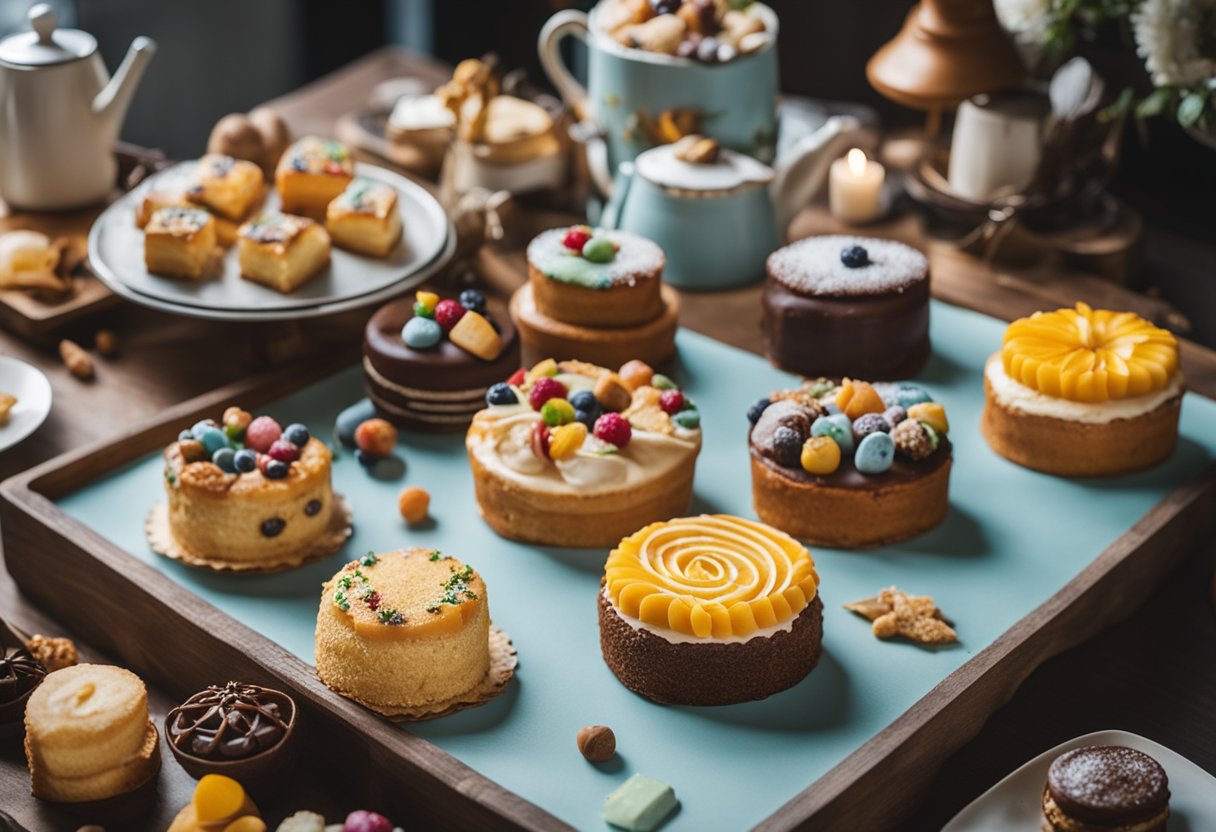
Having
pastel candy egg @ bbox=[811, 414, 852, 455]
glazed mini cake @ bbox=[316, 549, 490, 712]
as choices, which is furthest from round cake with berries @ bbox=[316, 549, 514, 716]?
pastel candy egg @ bbox=[811, 414, 852, 455]

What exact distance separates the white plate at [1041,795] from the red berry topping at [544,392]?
928mm

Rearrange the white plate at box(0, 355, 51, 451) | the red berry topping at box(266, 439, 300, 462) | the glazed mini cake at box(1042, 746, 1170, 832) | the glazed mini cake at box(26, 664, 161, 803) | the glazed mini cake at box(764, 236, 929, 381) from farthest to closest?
the glazed mini cake at box(764, 236, 929, 381) → the white plate at box(0, 355, 51, 451) → the red berry topping at box(266, 439, 300, 462) → the glazed mini cake at box(26, 664, 161, 803) → the glazed mini cake at box(1042, 746, 1170, 832)

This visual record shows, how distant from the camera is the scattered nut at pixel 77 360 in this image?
2934mm

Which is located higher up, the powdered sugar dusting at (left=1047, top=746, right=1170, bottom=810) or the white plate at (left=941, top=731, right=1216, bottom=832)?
the powdered sugar dusting at (left=1047, top=746, right=1170, bottom=810)

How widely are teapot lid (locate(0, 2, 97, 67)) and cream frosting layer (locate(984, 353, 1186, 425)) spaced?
191cm

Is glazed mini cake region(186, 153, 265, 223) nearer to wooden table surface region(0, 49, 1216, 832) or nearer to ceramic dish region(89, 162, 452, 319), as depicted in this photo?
ceramic dish region(89, 162, 452, 319)

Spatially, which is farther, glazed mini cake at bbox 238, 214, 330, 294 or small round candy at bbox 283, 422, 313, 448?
glazed mini cake at bbox 238, 214, 330, 294

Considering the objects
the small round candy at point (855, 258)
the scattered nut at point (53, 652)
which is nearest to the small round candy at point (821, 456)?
the small round candy at point (855, 258)

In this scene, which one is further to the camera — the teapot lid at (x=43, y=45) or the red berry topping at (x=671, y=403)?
the teapot lid at (x=43, y=45)

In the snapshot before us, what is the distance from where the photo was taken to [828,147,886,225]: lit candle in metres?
3.36

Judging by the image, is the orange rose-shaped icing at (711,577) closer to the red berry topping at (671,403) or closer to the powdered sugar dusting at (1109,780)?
the red berry topping at (671,403)

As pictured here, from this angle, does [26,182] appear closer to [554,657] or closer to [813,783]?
[554,657]

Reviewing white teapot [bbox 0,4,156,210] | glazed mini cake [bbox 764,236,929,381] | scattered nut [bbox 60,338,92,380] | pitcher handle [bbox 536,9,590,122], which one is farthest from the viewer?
pitcher handle [bbox 536,9,590,122]

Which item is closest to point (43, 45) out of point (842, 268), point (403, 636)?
point (842, 268)
